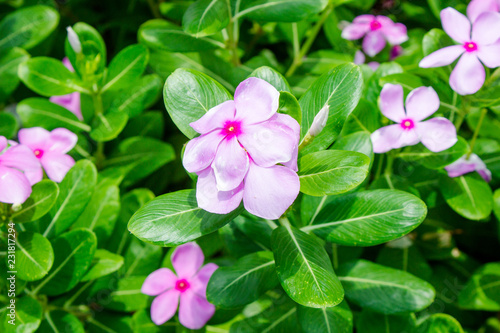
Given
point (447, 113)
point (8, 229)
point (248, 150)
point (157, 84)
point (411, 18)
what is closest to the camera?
point (248, 150)

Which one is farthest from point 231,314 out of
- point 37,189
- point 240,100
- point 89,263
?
point 240,100

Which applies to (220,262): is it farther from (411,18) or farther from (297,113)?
(411,18)

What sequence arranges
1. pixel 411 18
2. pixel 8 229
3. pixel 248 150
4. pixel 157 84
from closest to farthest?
pixel 248 150 → pixel 8 229 → pixel 157 84 → pixel 411 18

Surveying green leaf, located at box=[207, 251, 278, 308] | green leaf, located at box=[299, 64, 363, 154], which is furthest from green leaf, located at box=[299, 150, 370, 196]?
green leaf, located at box=[207, 251, 278, 308]

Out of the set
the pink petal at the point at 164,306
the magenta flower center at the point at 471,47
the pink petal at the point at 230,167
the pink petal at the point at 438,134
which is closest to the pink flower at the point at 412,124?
the pink petal at the point at 438,134

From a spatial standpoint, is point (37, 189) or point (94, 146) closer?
point (37, 189)

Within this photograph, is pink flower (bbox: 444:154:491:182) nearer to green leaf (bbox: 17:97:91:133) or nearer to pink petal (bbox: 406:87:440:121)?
pink petal (bbox: 406:87:440:121)

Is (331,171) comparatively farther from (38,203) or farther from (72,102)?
(72,102)
